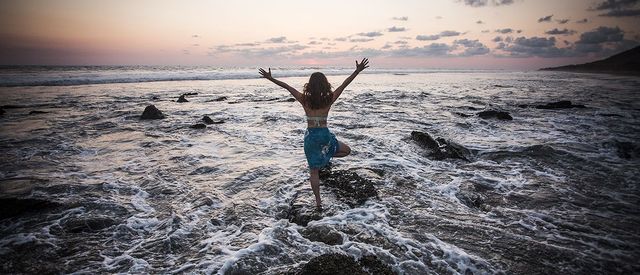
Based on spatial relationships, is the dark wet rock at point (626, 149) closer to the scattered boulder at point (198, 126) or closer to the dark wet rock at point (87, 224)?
the dark wet rock at point (87, 224)

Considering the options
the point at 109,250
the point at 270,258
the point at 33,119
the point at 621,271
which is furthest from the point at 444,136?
the point at 33,119

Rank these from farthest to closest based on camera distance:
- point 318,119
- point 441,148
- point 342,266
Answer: point 441,148, point 318,119, point 342,266

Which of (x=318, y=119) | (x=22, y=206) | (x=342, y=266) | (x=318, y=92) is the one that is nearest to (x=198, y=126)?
(x=22, y=206)

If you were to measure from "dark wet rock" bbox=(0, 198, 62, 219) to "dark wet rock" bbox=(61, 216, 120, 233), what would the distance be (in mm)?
732

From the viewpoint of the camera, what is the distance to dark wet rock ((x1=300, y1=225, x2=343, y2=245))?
3758 millimetres

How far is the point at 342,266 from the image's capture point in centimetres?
300

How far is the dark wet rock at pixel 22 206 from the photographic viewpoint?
14.1 feet

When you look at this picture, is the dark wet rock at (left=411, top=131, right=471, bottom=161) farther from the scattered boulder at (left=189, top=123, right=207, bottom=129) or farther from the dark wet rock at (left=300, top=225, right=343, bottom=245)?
the scattered boulder at (left=189, top=123, right=207, bottom=129)

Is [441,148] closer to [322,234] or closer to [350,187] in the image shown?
[350,187]

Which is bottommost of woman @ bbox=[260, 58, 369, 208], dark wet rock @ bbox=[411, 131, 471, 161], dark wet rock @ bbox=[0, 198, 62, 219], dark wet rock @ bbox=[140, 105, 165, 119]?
dark wet rock @ bbox=[0, 198, 62, 219]

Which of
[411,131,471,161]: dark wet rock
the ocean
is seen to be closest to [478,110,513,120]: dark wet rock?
the ocean

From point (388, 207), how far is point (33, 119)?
45.7ft

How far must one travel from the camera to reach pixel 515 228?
402 centimetres

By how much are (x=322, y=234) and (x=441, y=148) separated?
16.4 ft
